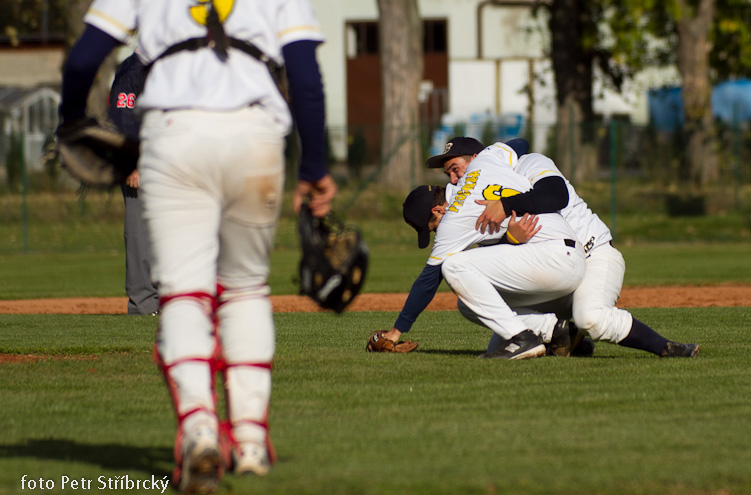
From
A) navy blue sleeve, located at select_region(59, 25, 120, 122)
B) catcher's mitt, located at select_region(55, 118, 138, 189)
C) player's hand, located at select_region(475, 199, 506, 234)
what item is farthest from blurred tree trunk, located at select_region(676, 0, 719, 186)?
navy blue sleeve, located at select_region(59, 25, 120, 122)

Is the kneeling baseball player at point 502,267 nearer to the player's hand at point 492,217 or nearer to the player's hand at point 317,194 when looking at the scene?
the player's hand at point 492,217

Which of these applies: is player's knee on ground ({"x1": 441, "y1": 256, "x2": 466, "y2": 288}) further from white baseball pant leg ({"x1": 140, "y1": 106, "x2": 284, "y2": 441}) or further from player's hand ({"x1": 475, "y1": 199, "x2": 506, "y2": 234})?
white baseball pant leg ({"x1": 140, "y1": 106, "x2": 284, "y2": 441})

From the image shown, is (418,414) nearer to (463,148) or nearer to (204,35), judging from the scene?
(204,35)

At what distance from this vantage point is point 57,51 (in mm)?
49375

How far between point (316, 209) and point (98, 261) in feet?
52.1

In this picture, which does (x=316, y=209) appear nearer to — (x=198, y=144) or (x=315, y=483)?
(x=198, y=144)

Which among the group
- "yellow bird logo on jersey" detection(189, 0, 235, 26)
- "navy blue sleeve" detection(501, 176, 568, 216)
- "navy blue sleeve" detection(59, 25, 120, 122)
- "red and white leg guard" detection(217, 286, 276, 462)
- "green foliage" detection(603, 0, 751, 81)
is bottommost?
"red and white leg guard" detection(217, 286, 276, 462)

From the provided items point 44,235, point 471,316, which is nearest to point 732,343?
point 471,316

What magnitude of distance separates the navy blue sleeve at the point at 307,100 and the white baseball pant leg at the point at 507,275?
2.87 meters

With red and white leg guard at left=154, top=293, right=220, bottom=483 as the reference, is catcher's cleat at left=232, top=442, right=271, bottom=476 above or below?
below

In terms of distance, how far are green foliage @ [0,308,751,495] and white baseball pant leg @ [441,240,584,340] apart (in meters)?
0.31

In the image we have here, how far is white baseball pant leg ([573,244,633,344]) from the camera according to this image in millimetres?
6301

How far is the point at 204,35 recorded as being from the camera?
3602 mm

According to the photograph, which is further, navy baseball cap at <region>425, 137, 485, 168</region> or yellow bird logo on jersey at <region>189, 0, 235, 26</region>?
navy baseball cap at <region>425, 137, 485, 168</region>
